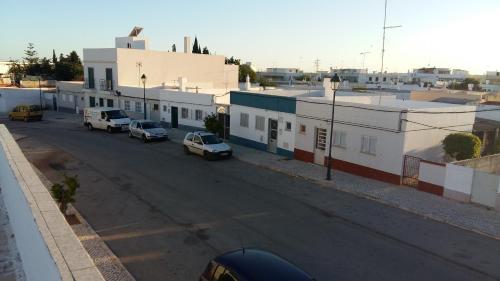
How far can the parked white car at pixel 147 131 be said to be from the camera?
30.0 metres

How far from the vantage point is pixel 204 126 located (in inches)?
1281

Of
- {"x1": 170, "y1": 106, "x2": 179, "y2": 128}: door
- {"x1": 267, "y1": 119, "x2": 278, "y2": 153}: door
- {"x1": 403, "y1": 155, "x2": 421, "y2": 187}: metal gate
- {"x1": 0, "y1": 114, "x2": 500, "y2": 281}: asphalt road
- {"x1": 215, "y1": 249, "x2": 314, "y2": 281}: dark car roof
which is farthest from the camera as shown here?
{"x1": 170, "y1": 106, "x2": 179, "y2": 128}: door

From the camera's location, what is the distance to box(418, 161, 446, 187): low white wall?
56.9 ft

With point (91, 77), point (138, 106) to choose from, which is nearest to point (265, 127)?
point (138, 106)

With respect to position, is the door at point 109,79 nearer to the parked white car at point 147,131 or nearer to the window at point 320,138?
the parked white car at point 147,131

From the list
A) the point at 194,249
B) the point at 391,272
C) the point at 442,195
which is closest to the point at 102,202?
the point at 194,249

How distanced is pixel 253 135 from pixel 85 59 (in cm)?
2972

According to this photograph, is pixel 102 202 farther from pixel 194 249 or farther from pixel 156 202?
pixel 194 249

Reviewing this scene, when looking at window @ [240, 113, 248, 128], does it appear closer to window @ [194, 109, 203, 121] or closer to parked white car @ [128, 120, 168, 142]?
window @ [194, 109, 203, 121]

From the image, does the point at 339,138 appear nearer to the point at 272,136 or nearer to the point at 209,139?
the point at 272,136

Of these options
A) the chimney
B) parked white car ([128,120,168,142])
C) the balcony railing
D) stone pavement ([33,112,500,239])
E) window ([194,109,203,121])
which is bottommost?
stone pavement ([33,112,500,239])

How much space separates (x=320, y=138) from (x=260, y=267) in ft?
52.5

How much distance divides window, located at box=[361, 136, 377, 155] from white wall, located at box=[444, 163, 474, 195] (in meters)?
3.78

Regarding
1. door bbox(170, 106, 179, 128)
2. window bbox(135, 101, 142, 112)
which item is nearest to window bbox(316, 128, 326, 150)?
door bbox(170, 106, 179, 128)
